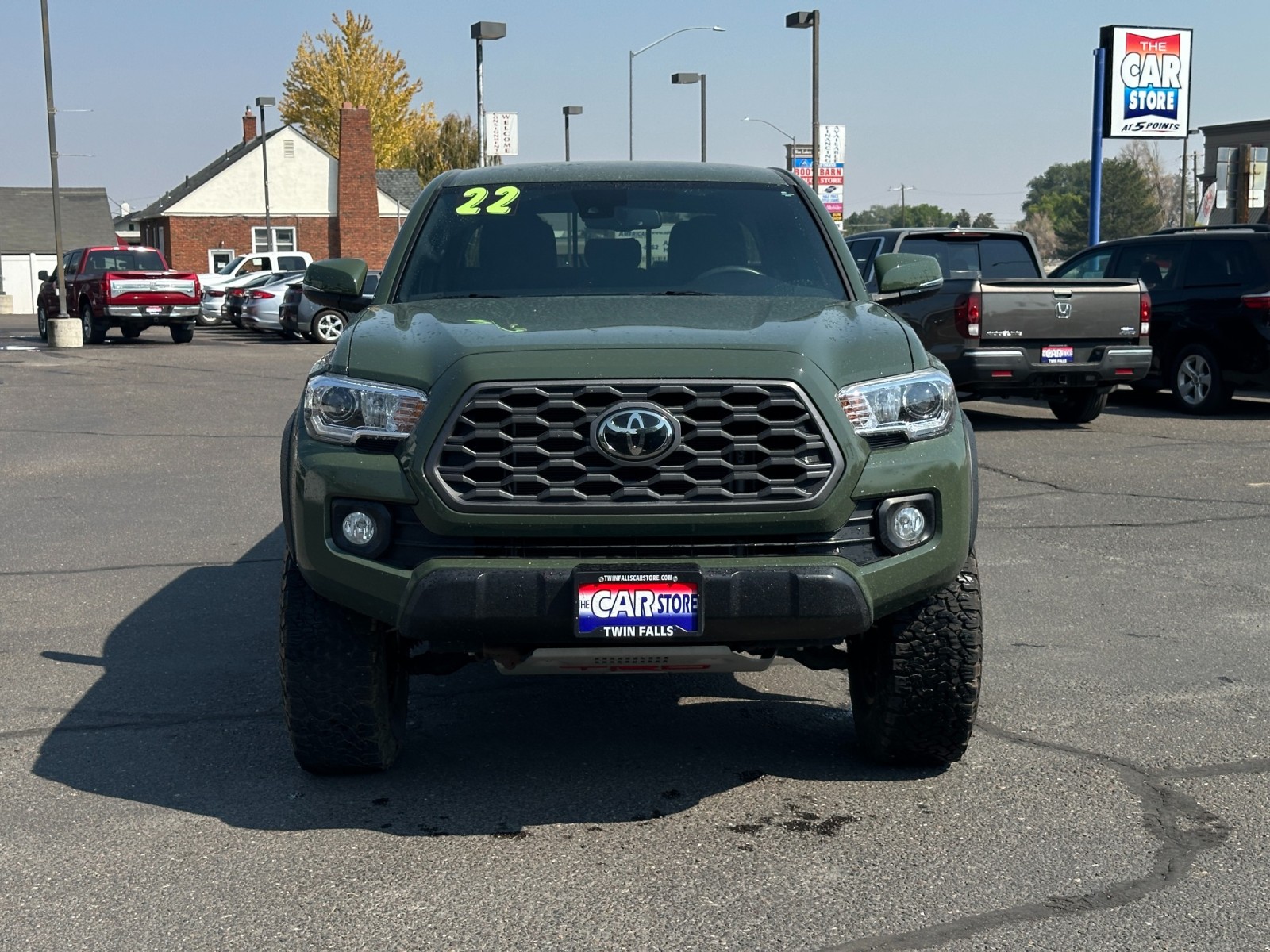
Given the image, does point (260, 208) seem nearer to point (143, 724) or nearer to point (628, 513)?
point (143, 724)

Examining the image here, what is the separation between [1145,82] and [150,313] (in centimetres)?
2004

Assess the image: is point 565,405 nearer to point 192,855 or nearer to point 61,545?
point 192,855

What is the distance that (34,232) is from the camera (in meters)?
82.1

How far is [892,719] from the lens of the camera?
450 centimetres

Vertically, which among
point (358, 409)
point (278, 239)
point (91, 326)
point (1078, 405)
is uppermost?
point (278, 239)

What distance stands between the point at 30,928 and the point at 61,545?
5.61 m

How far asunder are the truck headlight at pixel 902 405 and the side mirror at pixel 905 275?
133cm

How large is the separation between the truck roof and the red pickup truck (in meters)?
26.5

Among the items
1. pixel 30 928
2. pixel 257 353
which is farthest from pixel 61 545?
pixel 257 353

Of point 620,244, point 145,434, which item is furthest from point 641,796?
point 145,434

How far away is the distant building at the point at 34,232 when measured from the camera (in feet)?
263

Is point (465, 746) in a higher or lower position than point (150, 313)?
lower

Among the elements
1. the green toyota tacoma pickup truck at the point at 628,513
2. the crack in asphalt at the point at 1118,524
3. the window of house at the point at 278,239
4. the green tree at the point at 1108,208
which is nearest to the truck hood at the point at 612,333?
the green toyota tacoma pickup truck at the point at 628,513

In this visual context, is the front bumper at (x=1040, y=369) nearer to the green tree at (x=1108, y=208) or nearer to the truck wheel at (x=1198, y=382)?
the truck wheel at (x=1198, y=382)
